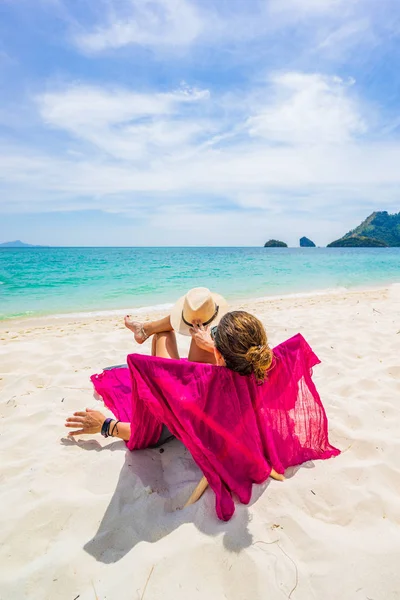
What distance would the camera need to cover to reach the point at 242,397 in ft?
6.92

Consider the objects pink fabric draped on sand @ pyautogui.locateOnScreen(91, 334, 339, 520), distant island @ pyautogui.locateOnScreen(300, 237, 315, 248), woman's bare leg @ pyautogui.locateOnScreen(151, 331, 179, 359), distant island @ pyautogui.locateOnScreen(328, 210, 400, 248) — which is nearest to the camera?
pink fabric draped on sand @ pyautogui.locateOnScreen(91, 334, 339, 520)

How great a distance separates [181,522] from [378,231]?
405 feet

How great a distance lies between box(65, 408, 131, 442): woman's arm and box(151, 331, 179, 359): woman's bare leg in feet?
2.35

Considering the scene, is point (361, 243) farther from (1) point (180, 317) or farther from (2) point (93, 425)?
(2) point (93, 425)

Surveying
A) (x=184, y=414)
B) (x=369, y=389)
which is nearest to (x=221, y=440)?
(x=184, y=414)

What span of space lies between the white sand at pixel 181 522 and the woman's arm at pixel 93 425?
0.11 metres

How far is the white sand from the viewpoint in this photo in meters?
1.56

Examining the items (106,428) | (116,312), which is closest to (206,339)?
(106,428)

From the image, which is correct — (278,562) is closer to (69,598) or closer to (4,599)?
(69,598)

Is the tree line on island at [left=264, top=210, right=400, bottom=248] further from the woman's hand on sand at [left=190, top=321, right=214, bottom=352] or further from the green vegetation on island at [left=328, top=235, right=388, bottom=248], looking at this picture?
the woman's hand on sand at [left=190, top=321, right=214, bottom=352]

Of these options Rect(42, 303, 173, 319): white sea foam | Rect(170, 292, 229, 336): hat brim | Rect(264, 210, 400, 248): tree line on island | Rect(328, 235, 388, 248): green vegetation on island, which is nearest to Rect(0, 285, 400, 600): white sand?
Rect(170, 292, 229, 336): hat brim

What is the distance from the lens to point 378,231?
109 meters

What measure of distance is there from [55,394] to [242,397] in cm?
219

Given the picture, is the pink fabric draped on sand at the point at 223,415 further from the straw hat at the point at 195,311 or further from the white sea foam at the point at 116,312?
the white sea foam at the point at 116,312
